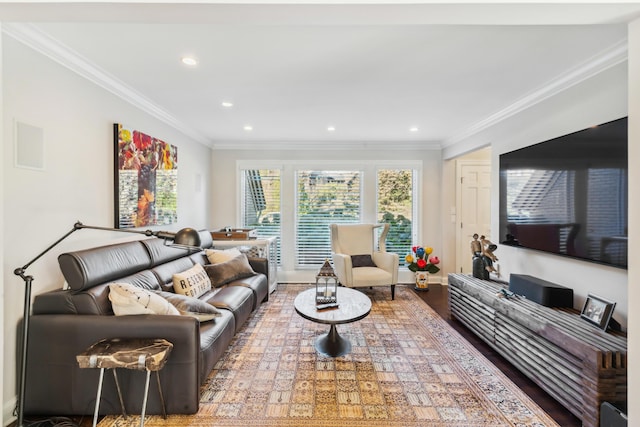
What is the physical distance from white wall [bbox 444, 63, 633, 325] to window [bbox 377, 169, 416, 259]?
1648mm

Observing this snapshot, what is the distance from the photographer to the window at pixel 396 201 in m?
5.03

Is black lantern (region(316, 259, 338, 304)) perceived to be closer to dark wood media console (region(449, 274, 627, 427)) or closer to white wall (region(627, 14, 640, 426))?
dark wood media console (region(449, 274, 627, 427))

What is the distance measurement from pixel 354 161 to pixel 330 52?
2.97m

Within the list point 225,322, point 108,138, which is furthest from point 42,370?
point 108,138

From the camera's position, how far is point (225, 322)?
2359mm

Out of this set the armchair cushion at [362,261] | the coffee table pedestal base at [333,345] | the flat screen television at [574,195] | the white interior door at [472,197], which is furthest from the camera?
the white interior door at [472,197]

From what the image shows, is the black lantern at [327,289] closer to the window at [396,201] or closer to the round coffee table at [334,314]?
the round coffee table at [334,314]

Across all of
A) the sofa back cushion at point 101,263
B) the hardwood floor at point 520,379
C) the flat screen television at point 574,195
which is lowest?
the hardwood floor at point 520,379

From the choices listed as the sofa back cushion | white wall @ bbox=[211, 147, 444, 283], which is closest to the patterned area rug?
the sofa back cushion

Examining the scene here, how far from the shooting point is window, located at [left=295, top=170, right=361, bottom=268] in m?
5.04

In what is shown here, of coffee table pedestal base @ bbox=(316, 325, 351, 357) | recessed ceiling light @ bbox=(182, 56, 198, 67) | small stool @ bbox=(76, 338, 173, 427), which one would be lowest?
coffee table pedestal base @ bbox=(316, 325, 351, 357)

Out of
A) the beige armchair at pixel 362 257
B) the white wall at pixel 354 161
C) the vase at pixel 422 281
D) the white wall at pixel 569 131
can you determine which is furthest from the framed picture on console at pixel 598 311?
the white wall at pixel 354 161

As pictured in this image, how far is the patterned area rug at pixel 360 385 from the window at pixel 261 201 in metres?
2.14

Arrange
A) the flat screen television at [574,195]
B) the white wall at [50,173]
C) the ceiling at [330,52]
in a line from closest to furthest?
the ceiling at [330,52] → the white wall at [50,173] → the flat screen television at [574,195]
